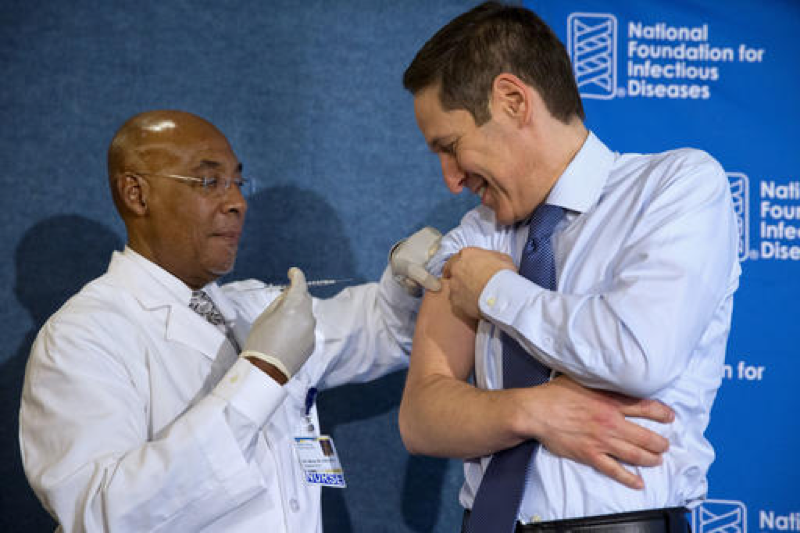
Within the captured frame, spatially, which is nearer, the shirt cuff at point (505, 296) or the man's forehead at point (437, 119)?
the shirt cuff at point (505, 296)

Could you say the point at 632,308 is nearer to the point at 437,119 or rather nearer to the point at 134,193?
the point at 437,119

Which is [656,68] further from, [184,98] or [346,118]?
[184,98]

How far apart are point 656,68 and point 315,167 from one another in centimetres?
114

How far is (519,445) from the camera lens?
126cm

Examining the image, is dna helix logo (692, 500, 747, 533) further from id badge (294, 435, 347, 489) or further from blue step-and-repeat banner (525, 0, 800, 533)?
id badge (294, 435, 347, 489)

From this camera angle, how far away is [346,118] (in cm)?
251

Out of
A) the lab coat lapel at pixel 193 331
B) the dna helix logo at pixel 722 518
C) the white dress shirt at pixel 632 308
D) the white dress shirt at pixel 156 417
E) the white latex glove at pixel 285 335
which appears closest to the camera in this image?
the white dress shirt at pixel 632 308

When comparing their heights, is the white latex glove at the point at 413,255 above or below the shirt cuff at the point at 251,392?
above

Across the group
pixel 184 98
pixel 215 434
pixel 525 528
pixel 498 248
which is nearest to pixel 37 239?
pixel 184 98

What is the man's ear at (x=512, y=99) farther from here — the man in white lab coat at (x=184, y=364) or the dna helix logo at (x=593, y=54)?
the dna helix logo at (x=593, y=54)

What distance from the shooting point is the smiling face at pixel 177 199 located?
191 cm

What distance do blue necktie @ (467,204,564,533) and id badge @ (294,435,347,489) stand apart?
66cm

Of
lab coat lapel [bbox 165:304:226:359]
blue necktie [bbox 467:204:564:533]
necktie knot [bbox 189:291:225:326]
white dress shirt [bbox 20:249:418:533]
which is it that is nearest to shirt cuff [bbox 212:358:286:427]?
white dress shirt [bbox 20:249:418:533]

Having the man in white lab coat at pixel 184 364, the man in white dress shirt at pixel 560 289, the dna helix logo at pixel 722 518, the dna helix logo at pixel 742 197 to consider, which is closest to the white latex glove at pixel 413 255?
the man in white lab coat at pixel 184 364
